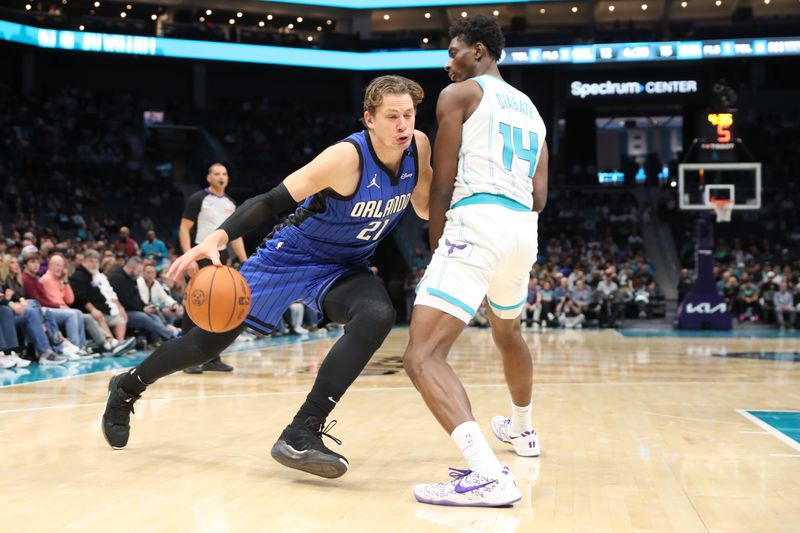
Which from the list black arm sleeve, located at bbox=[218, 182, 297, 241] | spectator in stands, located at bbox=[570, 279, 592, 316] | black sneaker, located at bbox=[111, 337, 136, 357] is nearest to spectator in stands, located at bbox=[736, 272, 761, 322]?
spectator in stands, located at bbox=[570, 279, 592, 316]

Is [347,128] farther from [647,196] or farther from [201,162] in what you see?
[647,196]

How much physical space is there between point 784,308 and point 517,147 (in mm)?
14811

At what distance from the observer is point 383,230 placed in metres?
4.08

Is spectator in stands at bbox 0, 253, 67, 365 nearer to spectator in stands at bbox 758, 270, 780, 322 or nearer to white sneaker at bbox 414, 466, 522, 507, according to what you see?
white sneaker at bbox 414, 466, 522, 507

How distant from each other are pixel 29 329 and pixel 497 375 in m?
4.67

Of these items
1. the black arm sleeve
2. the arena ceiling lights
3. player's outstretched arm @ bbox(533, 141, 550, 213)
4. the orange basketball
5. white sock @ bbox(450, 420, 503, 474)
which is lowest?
white sock @ bbox(450, 420, 503, 474)

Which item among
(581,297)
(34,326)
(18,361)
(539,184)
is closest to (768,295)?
(581,297)

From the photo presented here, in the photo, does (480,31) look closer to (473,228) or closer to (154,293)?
(473,228)

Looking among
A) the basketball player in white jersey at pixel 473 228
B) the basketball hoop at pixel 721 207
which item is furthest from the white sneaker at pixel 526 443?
the basketball hoop at pixel 721 207

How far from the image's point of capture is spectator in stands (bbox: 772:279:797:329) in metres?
16.8

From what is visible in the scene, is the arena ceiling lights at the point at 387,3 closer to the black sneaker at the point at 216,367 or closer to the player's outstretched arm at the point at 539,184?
the black sneaker at the point at 216,367

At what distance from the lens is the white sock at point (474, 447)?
11.0ft

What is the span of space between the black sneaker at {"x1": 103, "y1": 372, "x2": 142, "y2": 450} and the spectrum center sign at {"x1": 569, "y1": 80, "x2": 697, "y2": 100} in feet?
81.0

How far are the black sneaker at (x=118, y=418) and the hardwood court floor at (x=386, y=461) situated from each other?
0.24 ft
